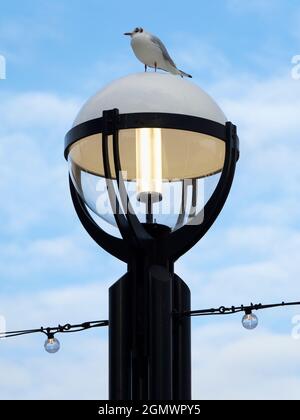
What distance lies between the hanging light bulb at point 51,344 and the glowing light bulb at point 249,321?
933 mm

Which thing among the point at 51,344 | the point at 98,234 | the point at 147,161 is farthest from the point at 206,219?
the point at 51,344

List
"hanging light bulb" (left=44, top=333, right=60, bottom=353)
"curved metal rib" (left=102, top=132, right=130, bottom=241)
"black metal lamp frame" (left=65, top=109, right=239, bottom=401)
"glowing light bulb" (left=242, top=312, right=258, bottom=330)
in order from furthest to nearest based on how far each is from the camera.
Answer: "glowing light bulb" (left=242, top=312, right=258, bottom=330) → "hanging light bulb" (left=44, top=333, right=60, bottom=353) → "curved metal rib" (left=102, top=132, right=130, bottom=241) → "black metal lamp frame" (left=65, top=109, right=239, bottom=401)

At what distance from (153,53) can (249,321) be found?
4.64 feet

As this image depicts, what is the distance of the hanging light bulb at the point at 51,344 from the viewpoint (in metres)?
7.46

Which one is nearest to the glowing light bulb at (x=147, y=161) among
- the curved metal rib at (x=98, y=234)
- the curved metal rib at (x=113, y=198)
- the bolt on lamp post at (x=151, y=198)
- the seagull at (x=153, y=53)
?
the bolt on lamp post at (x=151, y=198)

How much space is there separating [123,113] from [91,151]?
1.12ft

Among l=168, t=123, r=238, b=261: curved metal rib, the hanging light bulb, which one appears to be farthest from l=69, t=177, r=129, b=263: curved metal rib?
the hanging light bulb

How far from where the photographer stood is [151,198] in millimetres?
7086

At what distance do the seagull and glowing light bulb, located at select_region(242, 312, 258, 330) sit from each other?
123cm

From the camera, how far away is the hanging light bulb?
7.46 metres

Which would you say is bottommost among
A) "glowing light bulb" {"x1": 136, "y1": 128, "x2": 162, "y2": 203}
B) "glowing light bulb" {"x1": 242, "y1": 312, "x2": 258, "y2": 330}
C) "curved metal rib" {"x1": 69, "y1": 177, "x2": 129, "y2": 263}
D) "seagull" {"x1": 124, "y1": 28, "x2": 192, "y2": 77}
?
"glowing light bulb" {"x1": 242, "y1": 312, "x2": 258, "y2": 330}

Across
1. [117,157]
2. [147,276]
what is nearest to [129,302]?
[147,276]

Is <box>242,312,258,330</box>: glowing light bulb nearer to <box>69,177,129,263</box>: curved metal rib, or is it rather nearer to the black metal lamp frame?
the black metal lamp frame

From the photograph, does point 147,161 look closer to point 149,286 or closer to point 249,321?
point 149,286
